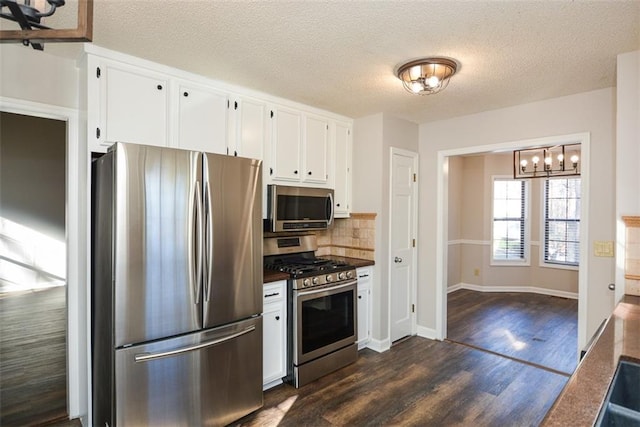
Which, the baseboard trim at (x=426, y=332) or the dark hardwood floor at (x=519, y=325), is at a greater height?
the baseboard trim at (x=426, y=332)

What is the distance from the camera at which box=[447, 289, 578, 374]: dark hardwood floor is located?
11.4 feet

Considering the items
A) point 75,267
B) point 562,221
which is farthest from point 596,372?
point 562,221

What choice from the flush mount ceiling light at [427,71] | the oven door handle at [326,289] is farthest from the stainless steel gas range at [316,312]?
the flush mount ceiling light at [427,71]

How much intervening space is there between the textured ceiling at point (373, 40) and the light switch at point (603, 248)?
126 centimetres

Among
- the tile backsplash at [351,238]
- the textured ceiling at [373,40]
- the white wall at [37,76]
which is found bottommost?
the tile backsplash at [351,238]

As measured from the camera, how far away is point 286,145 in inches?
124

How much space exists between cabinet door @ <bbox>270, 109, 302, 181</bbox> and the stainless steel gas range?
27.0 inches

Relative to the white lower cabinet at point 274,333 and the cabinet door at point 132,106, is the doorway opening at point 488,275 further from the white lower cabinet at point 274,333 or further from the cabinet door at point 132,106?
the cabinet door at point 132,106

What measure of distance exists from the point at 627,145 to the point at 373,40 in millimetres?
1802

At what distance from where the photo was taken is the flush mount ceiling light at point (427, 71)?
2.29 meters


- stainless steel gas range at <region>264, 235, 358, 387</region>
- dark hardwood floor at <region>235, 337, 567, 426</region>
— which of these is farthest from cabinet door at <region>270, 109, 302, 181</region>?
dark hardwood floor at <region>235, 337, 567, 426</region>

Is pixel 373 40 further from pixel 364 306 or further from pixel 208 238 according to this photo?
pixel 364 306

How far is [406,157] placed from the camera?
152 inches

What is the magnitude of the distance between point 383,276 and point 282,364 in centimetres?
136
